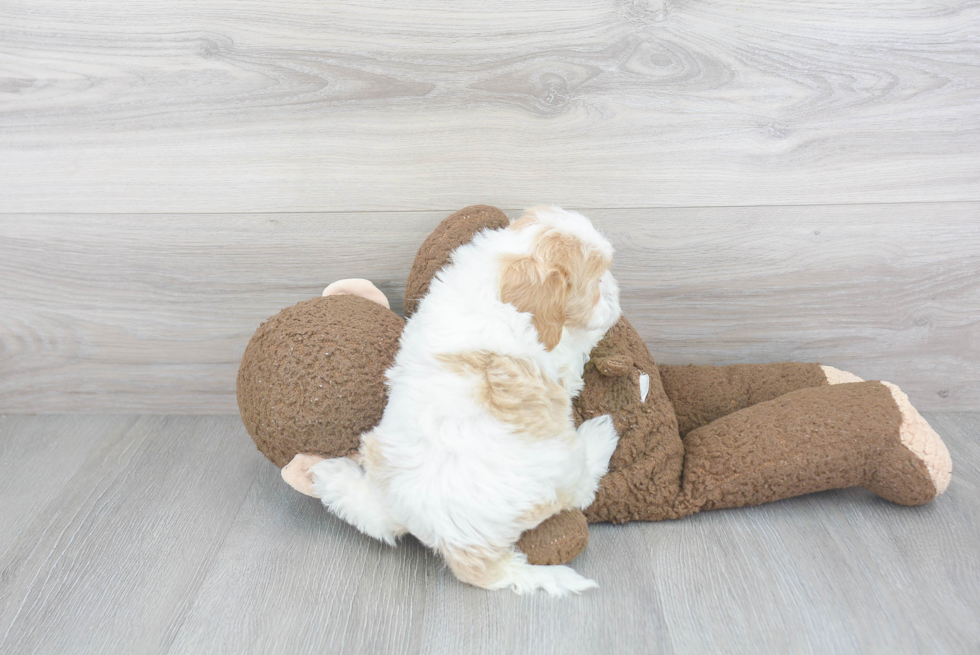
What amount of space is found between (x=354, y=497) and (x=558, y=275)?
420 mm

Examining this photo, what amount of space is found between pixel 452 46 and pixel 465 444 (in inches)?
25.4

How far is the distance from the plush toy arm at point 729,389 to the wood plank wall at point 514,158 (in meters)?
0.09

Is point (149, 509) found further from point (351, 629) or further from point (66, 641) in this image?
point (351, 629)

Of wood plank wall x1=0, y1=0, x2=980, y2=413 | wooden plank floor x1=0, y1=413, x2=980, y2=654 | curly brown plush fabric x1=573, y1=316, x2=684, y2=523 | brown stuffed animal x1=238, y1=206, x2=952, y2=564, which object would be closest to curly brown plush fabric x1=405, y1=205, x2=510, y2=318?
brown stuffed animal x1=238, y1=206, x2=952, y2=564

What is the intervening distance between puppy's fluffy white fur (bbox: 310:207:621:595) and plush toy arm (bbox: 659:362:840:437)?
0.31m

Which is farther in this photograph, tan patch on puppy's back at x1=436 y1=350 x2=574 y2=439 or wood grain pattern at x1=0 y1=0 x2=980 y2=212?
wood grain pattern at x1=0 y1=0 x2=980 y2=212

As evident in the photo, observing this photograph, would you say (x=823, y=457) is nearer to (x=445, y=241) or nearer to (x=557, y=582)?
(x=557, y=582)

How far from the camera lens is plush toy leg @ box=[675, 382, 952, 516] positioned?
3.29ft

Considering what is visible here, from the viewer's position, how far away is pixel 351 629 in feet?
2.80

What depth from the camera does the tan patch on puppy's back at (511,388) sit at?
2.85 ft

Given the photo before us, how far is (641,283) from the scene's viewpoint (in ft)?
4.05

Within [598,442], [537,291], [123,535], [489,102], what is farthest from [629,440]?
[123,535]

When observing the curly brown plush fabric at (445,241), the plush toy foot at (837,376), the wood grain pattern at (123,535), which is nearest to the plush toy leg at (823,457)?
the plush toy foot at (837,376)

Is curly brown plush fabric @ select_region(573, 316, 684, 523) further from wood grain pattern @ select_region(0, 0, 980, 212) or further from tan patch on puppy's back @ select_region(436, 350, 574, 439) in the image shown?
wood grain pattern @ select_region(0, 0, 980, 212)
